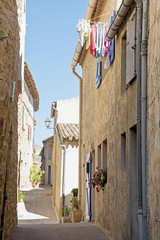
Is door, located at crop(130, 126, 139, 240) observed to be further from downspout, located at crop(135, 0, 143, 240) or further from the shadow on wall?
the shadow on wall

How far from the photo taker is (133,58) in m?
6.49

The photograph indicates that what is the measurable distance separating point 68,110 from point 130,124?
14.3 m

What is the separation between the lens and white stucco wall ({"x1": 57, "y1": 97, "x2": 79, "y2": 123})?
20.6 meters

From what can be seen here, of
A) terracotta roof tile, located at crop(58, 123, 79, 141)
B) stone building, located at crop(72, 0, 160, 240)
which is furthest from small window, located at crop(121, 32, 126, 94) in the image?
terracotta roof tile, located at crop(58, 123, 79, 141)

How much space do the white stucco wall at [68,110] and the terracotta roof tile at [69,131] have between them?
2.08m

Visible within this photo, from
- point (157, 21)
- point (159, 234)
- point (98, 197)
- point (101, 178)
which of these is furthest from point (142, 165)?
point (98, 197)

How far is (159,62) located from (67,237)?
4845 millimetres

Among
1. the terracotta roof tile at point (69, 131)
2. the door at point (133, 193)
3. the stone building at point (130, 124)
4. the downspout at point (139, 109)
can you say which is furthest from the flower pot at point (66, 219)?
the downspout at point (139, 109)

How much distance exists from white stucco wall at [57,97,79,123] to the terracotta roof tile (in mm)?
2085

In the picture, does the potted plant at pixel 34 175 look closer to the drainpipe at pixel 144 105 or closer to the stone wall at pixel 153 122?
the drainpipe at pixel 144 105

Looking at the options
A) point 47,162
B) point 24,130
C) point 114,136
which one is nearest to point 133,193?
point 114,136

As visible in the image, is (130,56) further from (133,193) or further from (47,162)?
(47,162)

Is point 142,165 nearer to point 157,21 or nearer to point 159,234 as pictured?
point 159,234

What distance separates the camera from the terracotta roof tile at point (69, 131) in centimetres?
1667
